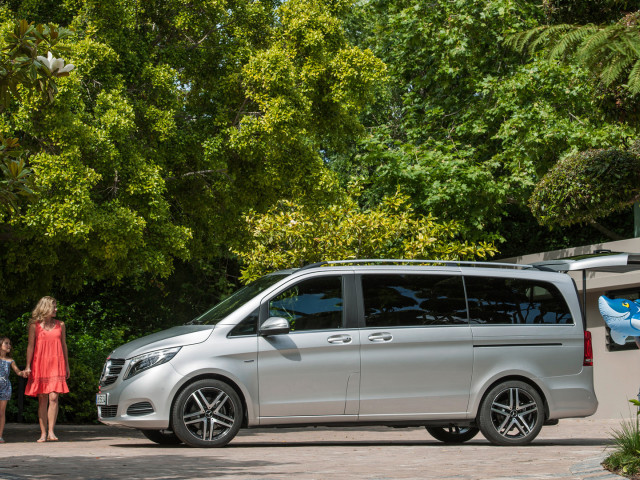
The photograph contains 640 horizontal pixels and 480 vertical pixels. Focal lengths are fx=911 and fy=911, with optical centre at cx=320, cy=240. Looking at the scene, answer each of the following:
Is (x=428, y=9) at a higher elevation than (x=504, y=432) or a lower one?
higher

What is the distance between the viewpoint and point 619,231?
89.5 feet

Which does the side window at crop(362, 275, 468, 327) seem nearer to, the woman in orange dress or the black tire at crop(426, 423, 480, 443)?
the black tire at crop(426, 423, 480, 443)

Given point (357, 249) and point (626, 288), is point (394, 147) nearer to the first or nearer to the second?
point (626, 288)

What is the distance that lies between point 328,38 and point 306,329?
7958 mm

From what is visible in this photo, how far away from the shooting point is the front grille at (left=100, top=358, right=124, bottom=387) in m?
10.3

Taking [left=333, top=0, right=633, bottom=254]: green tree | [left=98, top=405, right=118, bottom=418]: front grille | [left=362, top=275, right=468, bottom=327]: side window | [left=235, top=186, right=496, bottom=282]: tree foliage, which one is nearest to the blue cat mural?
[left=362, top=275, right=468, bottom=327]: side window

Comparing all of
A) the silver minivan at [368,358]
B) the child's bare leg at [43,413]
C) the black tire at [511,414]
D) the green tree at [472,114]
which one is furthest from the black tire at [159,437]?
the green tree at [472,114]

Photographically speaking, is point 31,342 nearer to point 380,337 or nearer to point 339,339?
point 339,339

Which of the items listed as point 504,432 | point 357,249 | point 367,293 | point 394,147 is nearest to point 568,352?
point 504,432

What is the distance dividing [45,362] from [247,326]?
3.28 m

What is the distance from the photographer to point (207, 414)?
392 inches

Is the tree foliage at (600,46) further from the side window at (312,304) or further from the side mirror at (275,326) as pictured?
the side mirror at (275,326)

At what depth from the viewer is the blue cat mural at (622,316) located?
6.75 metres

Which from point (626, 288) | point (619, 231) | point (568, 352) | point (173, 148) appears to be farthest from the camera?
point (619, 231)
